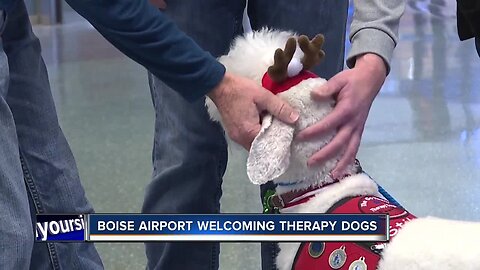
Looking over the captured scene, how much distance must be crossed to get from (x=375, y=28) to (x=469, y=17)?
0.56 feet

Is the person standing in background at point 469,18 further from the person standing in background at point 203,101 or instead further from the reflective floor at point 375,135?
the reflective floor at point 375,135

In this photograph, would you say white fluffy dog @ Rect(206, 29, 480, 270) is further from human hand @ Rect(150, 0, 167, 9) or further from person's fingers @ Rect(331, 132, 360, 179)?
human hand @ Rect(150, 0, 167, 9)

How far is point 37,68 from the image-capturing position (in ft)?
4.09

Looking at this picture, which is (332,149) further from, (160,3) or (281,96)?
(160,3)

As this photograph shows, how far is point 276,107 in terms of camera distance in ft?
3.45

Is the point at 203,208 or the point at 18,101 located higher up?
the point at 18,101

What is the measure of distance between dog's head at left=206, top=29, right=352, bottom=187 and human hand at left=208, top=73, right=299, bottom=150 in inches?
0.5

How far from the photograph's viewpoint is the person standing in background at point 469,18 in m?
1.18

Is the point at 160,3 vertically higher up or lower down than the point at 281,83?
higher up

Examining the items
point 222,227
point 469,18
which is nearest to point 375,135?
point 469,18

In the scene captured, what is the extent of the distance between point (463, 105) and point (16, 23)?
2.09 meters

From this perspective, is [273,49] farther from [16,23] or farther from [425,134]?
[425,134]

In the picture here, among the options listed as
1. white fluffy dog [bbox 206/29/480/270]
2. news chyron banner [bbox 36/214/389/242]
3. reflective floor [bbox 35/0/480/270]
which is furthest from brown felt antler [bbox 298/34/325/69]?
reflective floor [bbox 35/0/480/270]

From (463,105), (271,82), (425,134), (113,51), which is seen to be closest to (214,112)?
(271,82)
